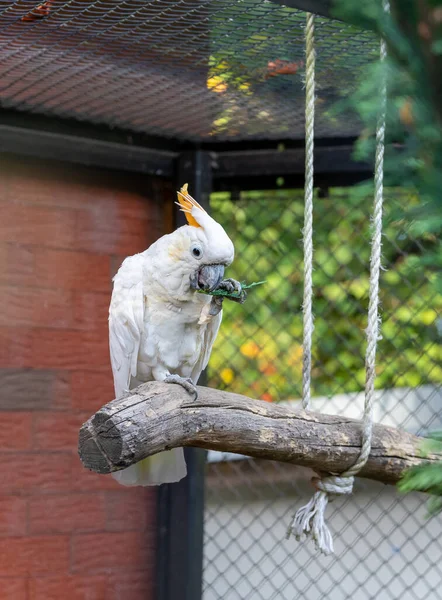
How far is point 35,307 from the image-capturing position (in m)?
2.24

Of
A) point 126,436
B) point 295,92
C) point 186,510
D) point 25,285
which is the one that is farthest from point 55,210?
point 126,436

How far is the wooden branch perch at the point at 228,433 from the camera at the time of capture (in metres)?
1.25

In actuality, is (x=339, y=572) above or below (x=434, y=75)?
below

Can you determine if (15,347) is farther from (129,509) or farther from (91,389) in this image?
(129,509)

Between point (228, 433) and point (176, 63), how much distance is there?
907 mm

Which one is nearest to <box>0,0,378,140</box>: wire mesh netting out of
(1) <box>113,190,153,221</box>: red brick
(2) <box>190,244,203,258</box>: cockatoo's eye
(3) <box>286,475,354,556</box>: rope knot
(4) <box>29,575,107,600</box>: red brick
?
(1) <box>113,190,153,221</box>: red brick

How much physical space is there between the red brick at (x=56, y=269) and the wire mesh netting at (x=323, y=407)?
470 millimetres

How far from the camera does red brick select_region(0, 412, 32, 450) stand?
216cm

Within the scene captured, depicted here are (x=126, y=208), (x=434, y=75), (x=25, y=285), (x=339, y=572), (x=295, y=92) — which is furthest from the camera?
(x=339, y=572)

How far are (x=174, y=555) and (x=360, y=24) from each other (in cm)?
198

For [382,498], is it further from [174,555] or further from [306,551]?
[174,555]

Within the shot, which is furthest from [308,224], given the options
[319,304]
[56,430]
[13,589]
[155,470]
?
[319,304]

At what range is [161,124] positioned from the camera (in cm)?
232

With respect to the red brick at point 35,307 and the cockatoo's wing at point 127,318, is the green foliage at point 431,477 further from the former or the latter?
the red brick at point 35,307
